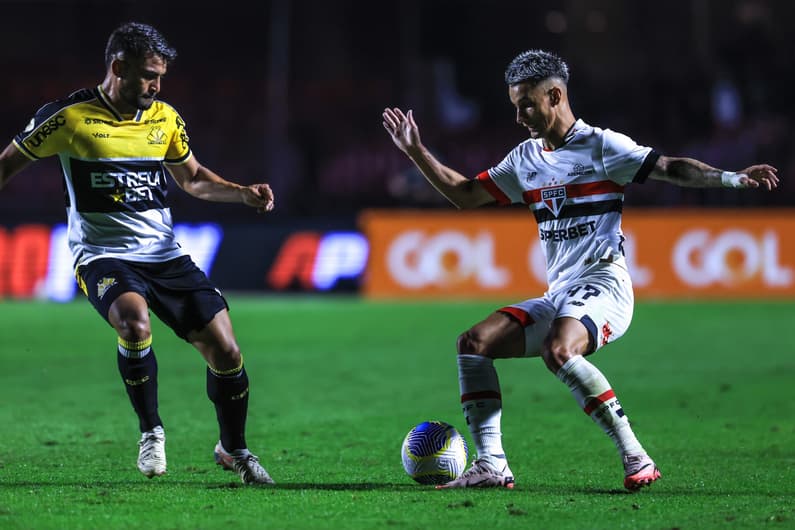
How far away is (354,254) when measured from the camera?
21.4 metres

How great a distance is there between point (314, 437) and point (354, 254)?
43.6ft

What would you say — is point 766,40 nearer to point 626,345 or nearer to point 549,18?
point 549,18

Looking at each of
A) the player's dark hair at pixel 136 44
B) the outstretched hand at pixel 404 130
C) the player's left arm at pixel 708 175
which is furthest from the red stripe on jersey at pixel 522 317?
the player's dark hair at pixel 136 44

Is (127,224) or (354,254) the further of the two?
(354,254)

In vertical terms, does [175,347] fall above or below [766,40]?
below

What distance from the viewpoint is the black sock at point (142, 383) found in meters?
6.38

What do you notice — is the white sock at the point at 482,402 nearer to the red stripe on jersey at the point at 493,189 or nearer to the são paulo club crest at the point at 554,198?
the são paulo club crest at the point at 554,198

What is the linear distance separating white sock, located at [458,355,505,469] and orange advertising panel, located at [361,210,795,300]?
1452cm

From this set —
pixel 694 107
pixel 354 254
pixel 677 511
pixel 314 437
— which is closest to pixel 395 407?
pixel 314 437

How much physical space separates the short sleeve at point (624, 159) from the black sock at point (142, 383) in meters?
2.55

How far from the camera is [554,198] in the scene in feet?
21.1

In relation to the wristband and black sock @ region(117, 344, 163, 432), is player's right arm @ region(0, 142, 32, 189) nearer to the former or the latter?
black sock @ region(117, 344, 163, 432)

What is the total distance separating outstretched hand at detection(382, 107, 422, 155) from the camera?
6676 millimetres

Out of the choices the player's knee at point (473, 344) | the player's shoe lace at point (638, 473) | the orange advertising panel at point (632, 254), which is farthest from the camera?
the orange advertising panel at point (632, 254)
